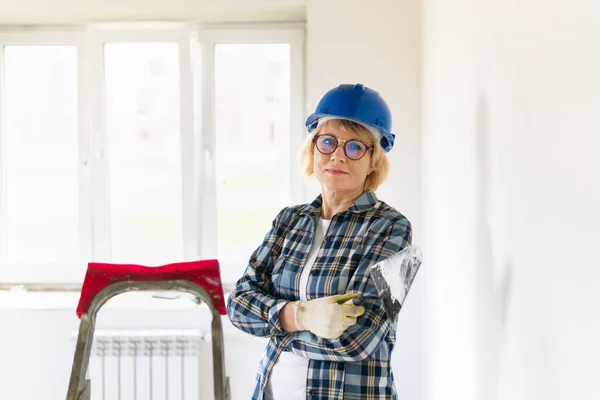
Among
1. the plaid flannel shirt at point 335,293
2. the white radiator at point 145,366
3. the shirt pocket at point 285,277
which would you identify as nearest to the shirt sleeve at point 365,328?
the plaid flannel shirt at point 335,293

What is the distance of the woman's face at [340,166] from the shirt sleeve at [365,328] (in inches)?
5.9

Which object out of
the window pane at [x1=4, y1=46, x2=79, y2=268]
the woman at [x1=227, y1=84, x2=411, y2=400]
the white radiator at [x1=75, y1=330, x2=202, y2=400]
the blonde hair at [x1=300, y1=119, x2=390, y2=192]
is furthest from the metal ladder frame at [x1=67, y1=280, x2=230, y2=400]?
the window pane at [x1=4, y1=46, x2=79, y2=268]

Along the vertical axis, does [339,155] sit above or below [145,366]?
above

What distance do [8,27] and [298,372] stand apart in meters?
2.44

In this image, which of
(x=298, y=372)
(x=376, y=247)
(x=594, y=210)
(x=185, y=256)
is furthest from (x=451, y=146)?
(x=185, y=256)

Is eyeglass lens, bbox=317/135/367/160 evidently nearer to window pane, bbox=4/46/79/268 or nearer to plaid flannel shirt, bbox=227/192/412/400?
plaid flannel shirt, bbox=227/192/412/400

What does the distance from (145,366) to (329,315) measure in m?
1.64

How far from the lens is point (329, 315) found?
4.60 feet

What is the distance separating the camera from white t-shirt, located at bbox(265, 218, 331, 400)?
1.51 m

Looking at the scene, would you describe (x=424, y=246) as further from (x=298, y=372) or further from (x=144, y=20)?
(x=144, y=20)

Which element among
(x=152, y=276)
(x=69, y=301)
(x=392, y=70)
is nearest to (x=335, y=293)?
(x=152, y=276)

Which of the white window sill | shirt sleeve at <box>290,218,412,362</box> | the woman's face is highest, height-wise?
the woman's face

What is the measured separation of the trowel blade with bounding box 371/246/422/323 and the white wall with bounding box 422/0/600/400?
156 millimetres

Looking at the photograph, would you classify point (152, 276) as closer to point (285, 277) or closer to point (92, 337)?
point (92, 337)
